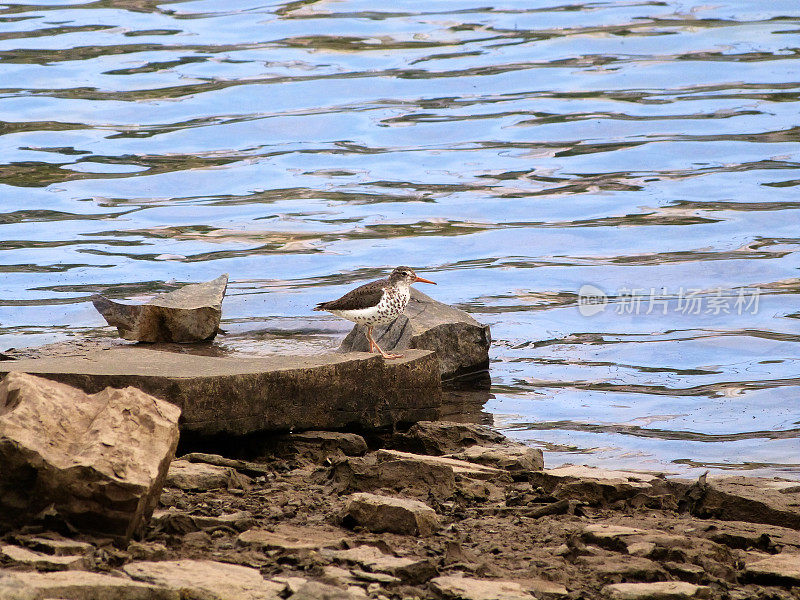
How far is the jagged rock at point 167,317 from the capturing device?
9.51 metres

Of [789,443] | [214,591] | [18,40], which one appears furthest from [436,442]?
[18,40]

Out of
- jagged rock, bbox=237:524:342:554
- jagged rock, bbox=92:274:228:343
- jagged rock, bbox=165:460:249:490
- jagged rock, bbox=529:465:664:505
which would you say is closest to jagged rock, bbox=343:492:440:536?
jagged rock, bbox=237:524:342:554

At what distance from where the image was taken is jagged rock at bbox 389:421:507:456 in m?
7.04

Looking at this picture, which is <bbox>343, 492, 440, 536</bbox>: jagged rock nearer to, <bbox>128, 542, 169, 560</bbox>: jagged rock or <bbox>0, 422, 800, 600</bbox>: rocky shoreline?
<bbox>0, 422, 800, 600</bbox>: rocky shoreline

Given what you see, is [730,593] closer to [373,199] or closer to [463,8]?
[373,199]

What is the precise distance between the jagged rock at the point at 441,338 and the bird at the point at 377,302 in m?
0.33

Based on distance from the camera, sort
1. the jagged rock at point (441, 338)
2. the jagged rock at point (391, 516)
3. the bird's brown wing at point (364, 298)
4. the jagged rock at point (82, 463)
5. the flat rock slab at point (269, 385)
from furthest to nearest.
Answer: the jagged rock at point (441, 338)
the bird's brown wing at point (364, 298)
the flat rock slab at point (269, 385)
the jagged rock at point (391, 516)
the jagged rock at point (82, 463)

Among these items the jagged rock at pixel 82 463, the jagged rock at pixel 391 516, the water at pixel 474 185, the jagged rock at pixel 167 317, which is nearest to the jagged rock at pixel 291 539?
the jagged rock at pixel 391 516

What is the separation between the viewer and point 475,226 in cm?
1407

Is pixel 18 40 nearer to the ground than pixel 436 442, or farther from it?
farther from it

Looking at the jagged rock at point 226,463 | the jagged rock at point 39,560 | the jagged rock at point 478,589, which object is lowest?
→ the jagged rock at point 226,463

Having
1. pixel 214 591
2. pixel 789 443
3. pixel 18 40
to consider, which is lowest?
pixel 789 443

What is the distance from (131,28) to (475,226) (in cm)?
1230

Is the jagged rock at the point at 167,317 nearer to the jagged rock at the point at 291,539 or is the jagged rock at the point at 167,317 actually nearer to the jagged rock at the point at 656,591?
the jagged rock at the point at 291,539
